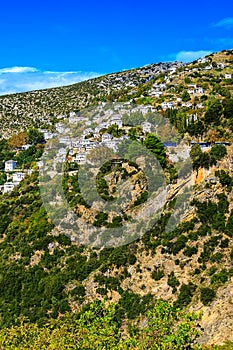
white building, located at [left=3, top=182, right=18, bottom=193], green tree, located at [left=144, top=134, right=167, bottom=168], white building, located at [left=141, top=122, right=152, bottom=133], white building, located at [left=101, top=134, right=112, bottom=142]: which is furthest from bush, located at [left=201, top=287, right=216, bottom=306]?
white building, located at [left=3, top=182, right=18, bottom=193]

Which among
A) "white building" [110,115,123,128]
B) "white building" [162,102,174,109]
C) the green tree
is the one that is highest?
"white building" [162,102,174,109]

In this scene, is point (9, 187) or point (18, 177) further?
point (18, 177)

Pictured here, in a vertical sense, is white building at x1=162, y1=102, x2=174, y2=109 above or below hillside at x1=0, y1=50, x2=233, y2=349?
above

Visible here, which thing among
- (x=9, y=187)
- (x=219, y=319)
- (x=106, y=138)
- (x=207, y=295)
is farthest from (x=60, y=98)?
(x=219, y=319)

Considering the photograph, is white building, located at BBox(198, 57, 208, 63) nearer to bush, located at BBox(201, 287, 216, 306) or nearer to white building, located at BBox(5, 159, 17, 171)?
white building, located at BBox(5, 159, 17, 171)

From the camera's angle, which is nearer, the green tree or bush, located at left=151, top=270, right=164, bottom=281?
bush, located at left=151, top=270, right=164, bottom=281

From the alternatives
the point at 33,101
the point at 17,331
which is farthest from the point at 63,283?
the point at 33,101

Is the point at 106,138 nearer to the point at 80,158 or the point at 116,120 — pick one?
the point at 80,158

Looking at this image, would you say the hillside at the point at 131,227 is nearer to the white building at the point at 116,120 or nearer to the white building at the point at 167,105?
the white building at the point at 167,105

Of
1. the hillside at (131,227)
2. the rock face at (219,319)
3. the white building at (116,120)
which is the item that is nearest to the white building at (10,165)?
the hillside at (131,227)
